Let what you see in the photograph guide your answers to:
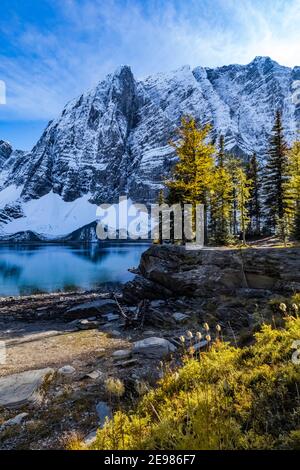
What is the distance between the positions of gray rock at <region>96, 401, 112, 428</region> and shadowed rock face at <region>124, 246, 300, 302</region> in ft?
34.6

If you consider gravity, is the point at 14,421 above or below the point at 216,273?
below

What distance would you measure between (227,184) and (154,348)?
102 ft

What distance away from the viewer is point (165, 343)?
32.6 feet

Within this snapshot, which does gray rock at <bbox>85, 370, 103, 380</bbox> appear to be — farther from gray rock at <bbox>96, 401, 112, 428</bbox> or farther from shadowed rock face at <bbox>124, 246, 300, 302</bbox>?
shadowed rock face at <bbox>124, 246, 300, 302</bbox>

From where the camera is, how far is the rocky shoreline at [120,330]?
246 inches

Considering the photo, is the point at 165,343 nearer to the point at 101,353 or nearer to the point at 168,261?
the point at 101,353

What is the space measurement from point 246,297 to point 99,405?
10.2 metres

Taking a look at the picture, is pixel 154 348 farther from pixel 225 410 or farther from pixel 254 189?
pixel 254 189

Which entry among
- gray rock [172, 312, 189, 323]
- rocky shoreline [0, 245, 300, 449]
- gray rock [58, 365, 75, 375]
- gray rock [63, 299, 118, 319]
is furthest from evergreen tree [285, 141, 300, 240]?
gray rock [58, 365, 75, 375]

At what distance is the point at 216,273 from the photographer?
1647cm

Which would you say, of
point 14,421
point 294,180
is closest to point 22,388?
point 14,421

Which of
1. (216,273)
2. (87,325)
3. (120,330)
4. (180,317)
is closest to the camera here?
(120,330)

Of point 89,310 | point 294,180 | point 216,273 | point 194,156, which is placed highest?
point 194,156
